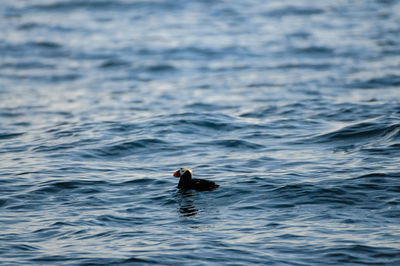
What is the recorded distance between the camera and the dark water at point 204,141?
10.9m

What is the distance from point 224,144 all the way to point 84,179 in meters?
4.33

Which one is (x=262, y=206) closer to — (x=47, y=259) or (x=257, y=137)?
(x=47, y=259)

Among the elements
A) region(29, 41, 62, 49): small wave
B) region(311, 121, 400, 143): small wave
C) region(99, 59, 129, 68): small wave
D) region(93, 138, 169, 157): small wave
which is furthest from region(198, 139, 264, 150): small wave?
region(29, 41, 62, 49): small wave

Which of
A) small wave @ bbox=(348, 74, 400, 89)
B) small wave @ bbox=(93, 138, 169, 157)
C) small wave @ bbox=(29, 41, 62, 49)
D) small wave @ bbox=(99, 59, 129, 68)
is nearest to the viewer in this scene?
small wave @ bbox=(93, 138, 169, 157)

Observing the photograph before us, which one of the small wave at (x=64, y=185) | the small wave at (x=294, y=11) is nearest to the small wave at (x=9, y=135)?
the small wave at (x=64, y=185)

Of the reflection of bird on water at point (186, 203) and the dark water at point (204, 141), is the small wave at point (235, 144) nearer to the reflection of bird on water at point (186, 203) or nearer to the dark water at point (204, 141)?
the dark water at point (204, 141)

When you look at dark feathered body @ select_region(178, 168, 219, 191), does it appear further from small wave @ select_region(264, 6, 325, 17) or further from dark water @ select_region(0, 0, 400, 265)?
small wave @ select_region(264, 6, 325, 17)

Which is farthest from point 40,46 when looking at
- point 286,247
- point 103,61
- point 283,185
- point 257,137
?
point 286,247

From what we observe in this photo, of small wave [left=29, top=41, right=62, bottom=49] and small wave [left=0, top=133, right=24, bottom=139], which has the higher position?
small wave [left=29, top=41, right=62, bottom=49]

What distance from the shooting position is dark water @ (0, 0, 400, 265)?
35.8 feet

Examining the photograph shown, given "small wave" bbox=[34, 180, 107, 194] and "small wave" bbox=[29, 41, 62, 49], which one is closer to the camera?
"small wave" bbox=[34, 180, 107, 194]

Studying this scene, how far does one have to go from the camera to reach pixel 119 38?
119 feet

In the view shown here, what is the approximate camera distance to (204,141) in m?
17.6

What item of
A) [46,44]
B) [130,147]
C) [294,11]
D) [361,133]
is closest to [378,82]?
[361,133]
